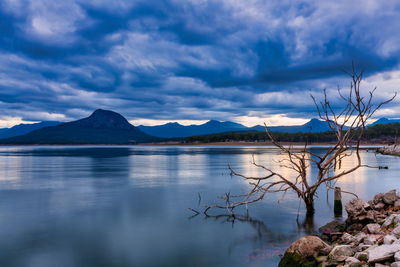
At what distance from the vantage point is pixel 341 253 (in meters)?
11.1

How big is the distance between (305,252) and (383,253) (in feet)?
8.50

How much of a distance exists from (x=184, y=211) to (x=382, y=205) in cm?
1214

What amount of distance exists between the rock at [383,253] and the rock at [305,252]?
77.4 inches

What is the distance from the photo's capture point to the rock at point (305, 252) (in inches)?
452

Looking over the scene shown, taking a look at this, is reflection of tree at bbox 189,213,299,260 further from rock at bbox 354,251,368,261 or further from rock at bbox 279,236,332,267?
rock at bbox 354,251,368,261

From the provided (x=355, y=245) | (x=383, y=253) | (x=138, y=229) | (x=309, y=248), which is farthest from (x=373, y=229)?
(x=138, y=229)

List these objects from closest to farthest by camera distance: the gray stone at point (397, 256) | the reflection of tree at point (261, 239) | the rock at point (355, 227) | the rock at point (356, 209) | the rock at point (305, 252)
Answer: the gray stone at point (397, 256) < the rock at point (305, 252) < the reflection of tree at point (261, 239) < the rock at point (355, 227) < the rock at point (356, 209)

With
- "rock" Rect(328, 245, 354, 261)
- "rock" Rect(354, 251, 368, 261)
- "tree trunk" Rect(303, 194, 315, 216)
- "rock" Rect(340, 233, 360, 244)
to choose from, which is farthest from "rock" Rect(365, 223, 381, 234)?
"tree trunk" Rect(303, 194, 315, 216)

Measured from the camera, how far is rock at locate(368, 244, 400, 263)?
9625 mm

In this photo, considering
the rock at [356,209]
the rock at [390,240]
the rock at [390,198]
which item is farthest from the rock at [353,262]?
the rock at [390,198]

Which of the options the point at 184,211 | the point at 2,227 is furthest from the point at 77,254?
the point at 184,211

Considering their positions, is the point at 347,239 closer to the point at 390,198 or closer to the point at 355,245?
the point at 355,245

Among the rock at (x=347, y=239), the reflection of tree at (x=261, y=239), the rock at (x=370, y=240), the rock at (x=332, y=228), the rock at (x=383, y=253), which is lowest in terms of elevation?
the reflection of tree at (x=261, y=239)

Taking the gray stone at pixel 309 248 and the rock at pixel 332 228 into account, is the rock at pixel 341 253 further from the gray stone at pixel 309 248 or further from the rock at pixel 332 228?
the rock at pixel 332 228
